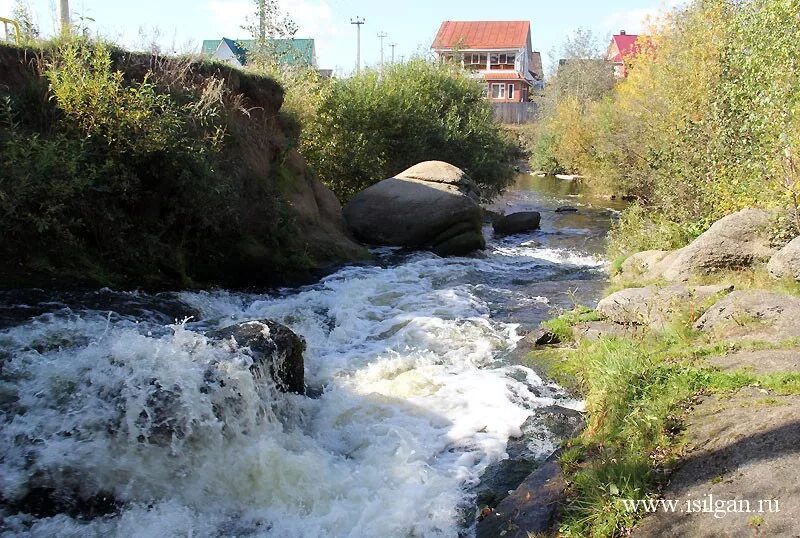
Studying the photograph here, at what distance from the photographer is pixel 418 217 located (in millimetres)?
14922

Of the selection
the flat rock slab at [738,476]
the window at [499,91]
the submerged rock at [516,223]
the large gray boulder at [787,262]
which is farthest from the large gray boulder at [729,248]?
the window at [499,91]

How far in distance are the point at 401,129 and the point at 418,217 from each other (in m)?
5.25

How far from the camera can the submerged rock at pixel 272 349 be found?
6.38 meters

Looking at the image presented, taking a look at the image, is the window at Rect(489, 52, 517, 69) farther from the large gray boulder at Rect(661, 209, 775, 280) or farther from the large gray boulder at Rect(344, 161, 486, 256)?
the large gray boulder at Rect(661, 209, 775, 280)

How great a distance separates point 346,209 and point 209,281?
5607mm

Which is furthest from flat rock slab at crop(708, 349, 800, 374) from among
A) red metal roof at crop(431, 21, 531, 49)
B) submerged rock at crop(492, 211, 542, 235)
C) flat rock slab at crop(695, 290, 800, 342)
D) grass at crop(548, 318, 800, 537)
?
red metal roof at crop(431, 21, 531, 49)

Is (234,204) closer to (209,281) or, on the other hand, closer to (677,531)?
(209,281)

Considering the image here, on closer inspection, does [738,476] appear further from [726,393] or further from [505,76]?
[505,76]

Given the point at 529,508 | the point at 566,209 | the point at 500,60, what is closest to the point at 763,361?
the point at 529,508

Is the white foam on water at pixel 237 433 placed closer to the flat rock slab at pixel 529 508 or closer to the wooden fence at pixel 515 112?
the flat rock slab at pixel 529 508

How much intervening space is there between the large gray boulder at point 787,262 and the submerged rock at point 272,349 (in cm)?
576

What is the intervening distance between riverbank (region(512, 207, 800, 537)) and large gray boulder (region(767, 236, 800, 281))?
0.04m

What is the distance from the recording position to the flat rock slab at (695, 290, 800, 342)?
6.24 m

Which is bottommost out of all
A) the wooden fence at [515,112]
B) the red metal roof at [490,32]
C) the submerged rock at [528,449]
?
the submerged rock at [528,449]
